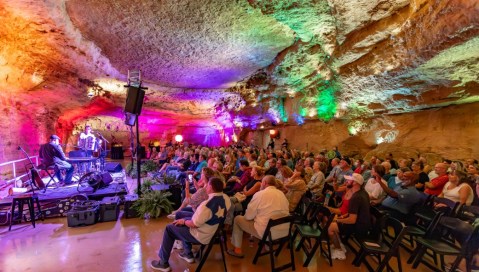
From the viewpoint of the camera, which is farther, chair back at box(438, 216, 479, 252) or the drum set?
the drum set

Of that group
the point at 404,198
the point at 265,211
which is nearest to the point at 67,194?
the point at 265,211

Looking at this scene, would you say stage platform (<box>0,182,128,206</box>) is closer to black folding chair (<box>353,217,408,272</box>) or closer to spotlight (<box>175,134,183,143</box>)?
black folding chair (<box>353,217,408,272</box>)

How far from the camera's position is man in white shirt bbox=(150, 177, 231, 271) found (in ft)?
9.78

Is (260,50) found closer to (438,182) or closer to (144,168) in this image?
(438,182)

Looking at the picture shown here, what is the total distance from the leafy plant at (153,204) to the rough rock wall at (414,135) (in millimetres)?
8493

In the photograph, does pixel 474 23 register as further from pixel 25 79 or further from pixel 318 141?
pixel 25 79

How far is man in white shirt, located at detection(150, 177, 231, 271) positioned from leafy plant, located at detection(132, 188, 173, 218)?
200 cm

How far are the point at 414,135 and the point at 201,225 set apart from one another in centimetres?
903

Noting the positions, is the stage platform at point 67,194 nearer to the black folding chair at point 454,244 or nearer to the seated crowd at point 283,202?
the seated crowd at point 283,202

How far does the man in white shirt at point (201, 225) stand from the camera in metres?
2.98

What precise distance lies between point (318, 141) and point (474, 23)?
8.88m

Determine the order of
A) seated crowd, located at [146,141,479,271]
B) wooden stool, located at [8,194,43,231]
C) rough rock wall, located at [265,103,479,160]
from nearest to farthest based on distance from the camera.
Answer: seated crowd, located at [146,141,479,271] < wooden stool, located at [8,194,43,231] < rough rock wall, located at [265,103,479,160]

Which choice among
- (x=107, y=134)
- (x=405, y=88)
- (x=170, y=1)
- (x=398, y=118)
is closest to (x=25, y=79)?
(x=170, y=1)

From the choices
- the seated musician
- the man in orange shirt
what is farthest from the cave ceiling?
the seated musician
